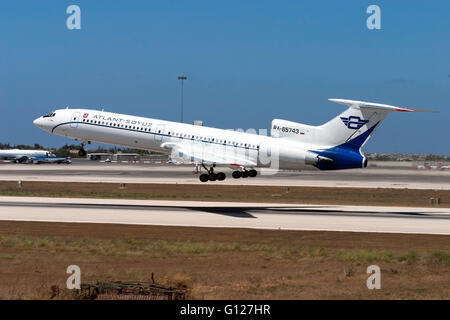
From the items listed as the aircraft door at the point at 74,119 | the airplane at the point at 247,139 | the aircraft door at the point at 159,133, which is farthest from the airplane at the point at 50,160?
the aircraft door at the point at 159,133

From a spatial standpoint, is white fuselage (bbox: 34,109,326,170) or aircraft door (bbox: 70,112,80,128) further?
aircraft door (bbox: 70,112,80,128)

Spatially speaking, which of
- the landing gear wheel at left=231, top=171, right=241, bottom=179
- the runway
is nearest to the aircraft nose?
the runway

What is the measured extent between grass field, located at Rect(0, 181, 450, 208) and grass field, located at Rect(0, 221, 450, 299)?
25.6m

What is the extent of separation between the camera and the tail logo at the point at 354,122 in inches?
1966

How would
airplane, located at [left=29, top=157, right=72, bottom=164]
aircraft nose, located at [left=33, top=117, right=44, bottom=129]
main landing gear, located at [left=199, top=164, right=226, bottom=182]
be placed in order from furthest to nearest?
airplane, located at [left=29, top=157, right=72, bottom=164] < aircraft nose, located at [left=33, top=117, right=44, bottom=129] < main landing gear, located at [left=199, top=164, right=226, bottom=182]

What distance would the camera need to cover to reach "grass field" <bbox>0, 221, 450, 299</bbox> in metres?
28.4

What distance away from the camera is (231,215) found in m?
50.4

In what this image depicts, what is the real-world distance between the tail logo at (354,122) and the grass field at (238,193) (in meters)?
16.7

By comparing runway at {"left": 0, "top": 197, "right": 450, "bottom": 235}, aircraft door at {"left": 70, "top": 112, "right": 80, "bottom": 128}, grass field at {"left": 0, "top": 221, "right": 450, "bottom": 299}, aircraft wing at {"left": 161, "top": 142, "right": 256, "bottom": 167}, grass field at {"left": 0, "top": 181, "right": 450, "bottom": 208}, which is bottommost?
grass field at {"left": 0, "top": 221, "right": 450, "bottom": 299}

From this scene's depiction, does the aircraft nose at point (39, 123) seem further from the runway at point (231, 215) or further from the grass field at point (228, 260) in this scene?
the grass field at point (228, 260)

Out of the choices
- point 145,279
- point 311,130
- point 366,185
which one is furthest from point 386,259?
point 366,185

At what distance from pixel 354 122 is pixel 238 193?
29.1 meters

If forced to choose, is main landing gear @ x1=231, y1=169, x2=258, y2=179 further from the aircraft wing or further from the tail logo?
the tail logo

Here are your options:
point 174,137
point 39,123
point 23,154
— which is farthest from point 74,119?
point 23,154
